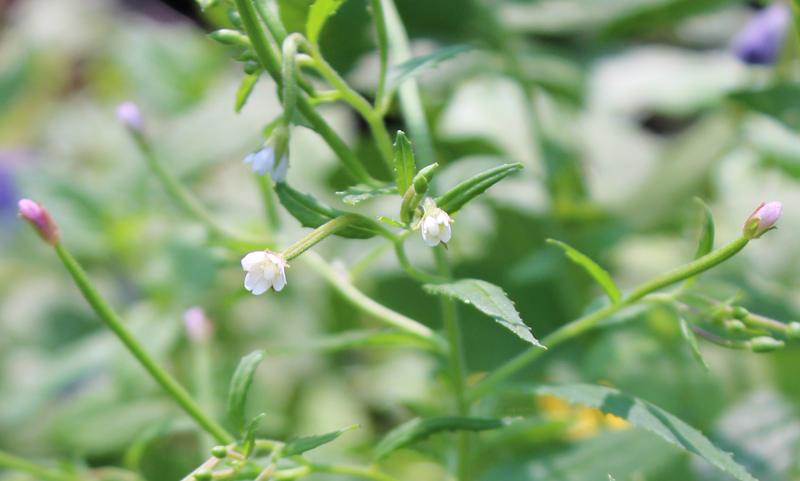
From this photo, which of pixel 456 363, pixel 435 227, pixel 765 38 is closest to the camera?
pixel 435 227

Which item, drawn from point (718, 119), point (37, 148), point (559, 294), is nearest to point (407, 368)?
point (559, 294)

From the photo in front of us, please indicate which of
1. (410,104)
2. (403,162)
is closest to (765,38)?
(410,104)

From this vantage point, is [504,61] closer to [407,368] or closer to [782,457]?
[407,368]

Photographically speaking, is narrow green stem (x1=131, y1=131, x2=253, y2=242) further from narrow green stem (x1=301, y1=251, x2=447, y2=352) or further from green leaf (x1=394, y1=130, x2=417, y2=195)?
green leaf (x1=394, y1=130, x2=417, y2=195)

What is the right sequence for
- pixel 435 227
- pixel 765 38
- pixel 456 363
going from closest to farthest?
1. pixel 435 227
2. pixel 456 363
3. pixel 765 38

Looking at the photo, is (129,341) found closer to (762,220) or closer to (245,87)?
(245,87)

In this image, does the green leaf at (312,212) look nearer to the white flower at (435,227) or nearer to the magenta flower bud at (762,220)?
the white flower at (435,227)
